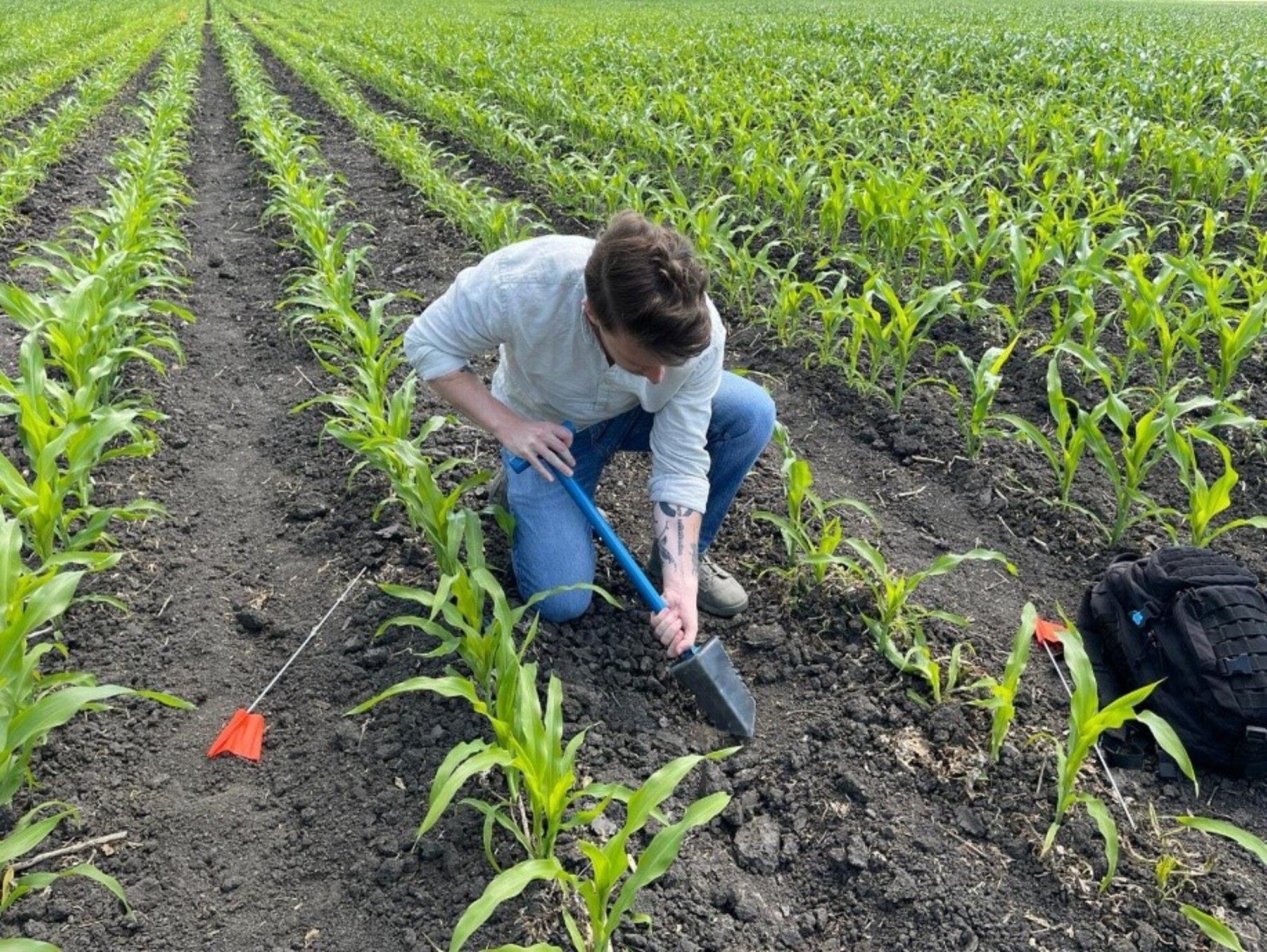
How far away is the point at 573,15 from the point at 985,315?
24.0 metres

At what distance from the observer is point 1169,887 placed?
2.02 m

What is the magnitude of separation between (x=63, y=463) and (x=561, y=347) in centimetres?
210

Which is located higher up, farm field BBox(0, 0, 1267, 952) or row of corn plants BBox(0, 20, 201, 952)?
row of corn plants BBox(0, 20, 201, 952)

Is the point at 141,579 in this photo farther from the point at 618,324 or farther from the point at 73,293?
the point at 618,324

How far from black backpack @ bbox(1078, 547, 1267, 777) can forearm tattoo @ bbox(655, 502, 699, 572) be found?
117cm

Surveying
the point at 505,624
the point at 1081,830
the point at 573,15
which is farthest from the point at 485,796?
the point at 573,15

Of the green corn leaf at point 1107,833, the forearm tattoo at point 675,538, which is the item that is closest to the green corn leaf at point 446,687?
the forearm tattoo at point 675,538

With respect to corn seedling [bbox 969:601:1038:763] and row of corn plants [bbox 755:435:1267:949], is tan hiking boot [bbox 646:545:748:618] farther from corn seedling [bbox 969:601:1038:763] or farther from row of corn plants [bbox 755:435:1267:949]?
corn seedling [bbox 969:601:1038:763]

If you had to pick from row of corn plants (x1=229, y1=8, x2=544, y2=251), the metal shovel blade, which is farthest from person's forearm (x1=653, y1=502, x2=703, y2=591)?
row of corn plants (x1=229, y1=8, x2=544, y2=251)

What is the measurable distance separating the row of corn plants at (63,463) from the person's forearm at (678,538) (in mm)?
1143

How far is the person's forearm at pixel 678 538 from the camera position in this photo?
2.38m

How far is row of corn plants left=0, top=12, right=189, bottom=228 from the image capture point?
21.2ft

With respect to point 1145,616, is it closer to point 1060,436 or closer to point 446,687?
point 1060,436

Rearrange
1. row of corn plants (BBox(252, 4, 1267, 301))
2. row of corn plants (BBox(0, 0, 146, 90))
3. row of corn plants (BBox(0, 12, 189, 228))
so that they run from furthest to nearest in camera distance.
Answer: row of corn plants (BBox(0, 0, 146, 90)) < row of corn plants (BBox(0, 12, 189, 228)) < row of corn plants (BBox(252, 4, 1267, 301))
